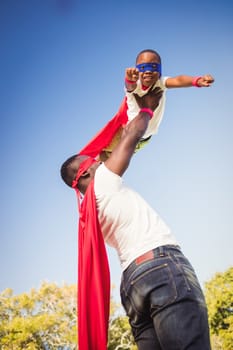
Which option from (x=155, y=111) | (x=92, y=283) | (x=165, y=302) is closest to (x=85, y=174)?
(x=92, y=283)

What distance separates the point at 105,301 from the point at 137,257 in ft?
1.37

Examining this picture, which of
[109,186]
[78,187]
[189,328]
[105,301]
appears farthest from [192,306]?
[78,187]

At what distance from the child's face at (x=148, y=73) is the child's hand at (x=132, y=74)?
39 cm

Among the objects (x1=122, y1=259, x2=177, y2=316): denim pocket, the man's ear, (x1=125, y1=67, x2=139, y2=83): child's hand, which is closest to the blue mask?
(x1=125, y1=67, x2=139, y2=83): child's hand

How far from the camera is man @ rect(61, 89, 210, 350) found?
195 cm

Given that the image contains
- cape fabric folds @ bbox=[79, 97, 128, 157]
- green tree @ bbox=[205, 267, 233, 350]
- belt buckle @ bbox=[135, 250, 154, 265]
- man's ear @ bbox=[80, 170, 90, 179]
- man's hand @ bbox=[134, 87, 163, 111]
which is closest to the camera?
belt buckle @ bbox=[135, 250, 154, 265]

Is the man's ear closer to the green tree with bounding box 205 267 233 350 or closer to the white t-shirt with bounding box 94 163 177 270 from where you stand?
the white t-shirt with bounding box 94 163 177 270

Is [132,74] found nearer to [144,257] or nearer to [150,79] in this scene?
[150,79]

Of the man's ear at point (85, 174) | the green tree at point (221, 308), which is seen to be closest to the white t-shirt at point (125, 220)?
the man's ear at point (85, 174)

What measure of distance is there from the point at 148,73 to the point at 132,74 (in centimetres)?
49

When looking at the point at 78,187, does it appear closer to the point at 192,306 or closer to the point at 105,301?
the point at 105,301

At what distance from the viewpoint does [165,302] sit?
1.98m

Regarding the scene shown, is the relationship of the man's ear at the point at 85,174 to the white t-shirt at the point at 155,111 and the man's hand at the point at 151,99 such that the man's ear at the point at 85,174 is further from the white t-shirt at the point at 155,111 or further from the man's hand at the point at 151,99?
the white t-shirt at the point at 155,111

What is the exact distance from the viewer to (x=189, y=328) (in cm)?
191
